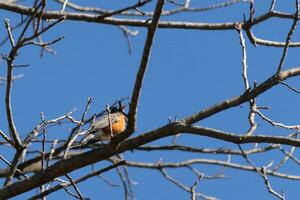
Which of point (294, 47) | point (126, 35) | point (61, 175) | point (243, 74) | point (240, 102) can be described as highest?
point (126, 35)

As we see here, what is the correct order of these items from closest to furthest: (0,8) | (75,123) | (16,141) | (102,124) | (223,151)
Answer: (16,141) < (75,123) < (0,8) < (102,124) < (223,151)

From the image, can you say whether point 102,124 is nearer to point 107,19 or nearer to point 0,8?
point 107,19

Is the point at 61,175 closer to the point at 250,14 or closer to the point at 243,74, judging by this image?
the point at 243,74

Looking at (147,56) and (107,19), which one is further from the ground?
(107,19)

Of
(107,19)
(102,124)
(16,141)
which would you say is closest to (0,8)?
(107,19)

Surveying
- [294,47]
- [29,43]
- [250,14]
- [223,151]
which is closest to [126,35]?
[223,151]

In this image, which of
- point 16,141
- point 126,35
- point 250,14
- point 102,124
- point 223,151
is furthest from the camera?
point 126,35

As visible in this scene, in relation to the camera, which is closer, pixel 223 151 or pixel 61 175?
pixel 61 175

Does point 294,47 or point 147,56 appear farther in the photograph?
point 294,47

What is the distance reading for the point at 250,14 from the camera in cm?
376

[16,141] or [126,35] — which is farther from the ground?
[126,35]

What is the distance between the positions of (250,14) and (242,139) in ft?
3.54

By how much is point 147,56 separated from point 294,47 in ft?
3.16

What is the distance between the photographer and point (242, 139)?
2.91 m
